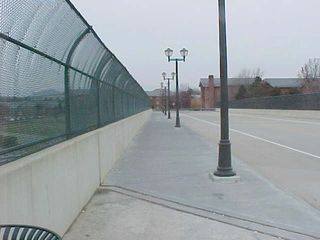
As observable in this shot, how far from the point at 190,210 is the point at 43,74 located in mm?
2895

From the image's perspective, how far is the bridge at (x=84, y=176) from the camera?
432cm

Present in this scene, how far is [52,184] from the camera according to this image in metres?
5.05

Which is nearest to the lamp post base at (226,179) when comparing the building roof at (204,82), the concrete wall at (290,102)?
the concrete wall at (290,102)

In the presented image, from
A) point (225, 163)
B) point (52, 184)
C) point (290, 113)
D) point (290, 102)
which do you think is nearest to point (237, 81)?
point (290, 102)

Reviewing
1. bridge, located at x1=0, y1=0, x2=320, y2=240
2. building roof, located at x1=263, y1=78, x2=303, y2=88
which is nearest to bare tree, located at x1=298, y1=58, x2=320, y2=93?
building roof, located at x1=263, y1=78, x2=303, y2=88

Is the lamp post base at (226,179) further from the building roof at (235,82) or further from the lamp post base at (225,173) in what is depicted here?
the building roof at (235,82)

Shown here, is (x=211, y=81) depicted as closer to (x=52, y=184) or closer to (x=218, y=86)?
(x=218, y=86)

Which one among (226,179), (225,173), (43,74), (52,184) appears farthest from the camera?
(225,173)

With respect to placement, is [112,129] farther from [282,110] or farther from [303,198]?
[282,110]

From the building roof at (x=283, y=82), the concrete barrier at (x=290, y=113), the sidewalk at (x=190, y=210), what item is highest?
the building roof at (x=283, y=82)

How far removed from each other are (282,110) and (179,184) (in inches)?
1841

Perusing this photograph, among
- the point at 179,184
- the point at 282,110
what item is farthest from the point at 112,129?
the point at 282,110

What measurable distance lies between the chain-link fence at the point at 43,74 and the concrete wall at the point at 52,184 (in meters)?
0.22

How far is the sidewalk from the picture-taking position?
5.46 meters
